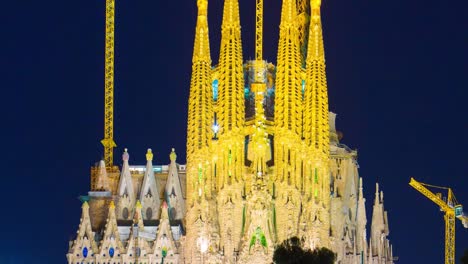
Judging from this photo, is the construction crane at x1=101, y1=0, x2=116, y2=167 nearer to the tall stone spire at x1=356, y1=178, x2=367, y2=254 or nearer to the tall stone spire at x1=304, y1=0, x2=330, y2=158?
the tall stone spire at x1=304, y1=0, x2=330, y2=158

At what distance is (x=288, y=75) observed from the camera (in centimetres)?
10631

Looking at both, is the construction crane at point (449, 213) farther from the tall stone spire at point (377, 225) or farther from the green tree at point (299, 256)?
the green tree at point (299, 256)

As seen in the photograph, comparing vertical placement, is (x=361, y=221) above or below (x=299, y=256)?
above

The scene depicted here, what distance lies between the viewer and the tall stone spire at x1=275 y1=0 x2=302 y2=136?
10538cm

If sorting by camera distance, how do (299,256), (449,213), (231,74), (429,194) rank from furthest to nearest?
(429,194), (449,213), (231,74), (299,256)

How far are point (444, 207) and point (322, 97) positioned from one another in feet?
52.3

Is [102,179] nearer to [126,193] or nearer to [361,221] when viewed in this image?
[126,193]

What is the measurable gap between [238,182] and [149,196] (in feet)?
31.6

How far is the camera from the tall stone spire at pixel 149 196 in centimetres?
11075

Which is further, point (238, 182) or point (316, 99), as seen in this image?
point (316, 99)

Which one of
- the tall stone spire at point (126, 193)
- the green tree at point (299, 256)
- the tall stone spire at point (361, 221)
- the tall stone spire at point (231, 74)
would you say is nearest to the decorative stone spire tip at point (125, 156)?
the tall stone spire at point (126, 193)

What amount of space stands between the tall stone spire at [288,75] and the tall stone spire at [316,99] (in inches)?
33.6

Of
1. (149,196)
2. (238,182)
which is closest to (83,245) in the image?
(149,196)

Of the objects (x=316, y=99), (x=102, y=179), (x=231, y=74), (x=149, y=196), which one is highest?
(x=231, y=74)
